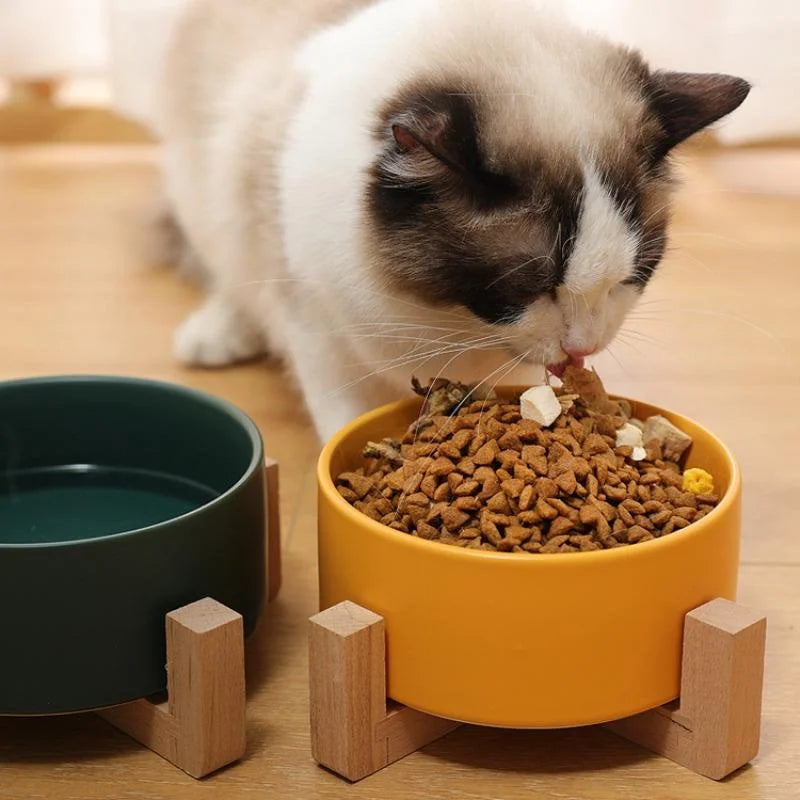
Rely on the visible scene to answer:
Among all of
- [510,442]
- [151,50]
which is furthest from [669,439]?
[151,50]

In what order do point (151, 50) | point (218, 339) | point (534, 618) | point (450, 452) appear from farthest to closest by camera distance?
point (151, 50) < point (218, 339) < point (450, 452) < point (534, 618)

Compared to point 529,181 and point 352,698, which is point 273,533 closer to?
point 352,698

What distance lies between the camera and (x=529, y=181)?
1.02 m

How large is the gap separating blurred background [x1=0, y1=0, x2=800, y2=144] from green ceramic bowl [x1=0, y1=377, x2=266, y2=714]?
0.92 m

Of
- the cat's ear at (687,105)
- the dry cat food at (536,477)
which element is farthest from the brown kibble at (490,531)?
the cat's ear at (687,105)

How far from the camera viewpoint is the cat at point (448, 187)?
1.02 meters

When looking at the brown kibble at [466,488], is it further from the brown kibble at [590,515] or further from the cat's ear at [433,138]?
the cat's ear at [433,138]

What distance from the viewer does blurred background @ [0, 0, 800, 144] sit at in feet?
7.41

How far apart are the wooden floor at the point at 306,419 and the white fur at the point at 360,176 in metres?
0.17

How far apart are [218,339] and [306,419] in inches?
9.8

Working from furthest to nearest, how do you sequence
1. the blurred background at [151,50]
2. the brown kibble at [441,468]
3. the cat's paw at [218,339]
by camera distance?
the blurred background at [151,50] < the cat's paw at [218,339] < the brown kibble at [441,468]

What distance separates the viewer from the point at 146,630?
3.02 ft

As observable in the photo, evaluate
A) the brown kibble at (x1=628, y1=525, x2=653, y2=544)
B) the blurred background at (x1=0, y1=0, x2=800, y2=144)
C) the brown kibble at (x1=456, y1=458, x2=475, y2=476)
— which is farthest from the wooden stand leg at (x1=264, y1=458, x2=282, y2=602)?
the blurred background at (x1=0, y1=0, x2=800, y2=144)

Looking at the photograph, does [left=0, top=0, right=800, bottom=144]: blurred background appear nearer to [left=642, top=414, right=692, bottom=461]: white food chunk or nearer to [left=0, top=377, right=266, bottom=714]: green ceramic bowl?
[left=0, top=377, right=266, bottom=714]: green ceramic bowl
